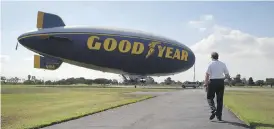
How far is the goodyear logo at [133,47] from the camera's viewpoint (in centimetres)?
4450

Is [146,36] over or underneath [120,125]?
over

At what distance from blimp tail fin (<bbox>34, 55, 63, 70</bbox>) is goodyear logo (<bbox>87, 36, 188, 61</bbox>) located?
5748 millimetres

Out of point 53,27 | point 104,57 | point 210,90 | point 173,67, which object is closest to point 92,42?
point 104,57

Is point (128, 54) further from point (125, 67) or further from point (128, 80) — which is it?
point (128, 80)

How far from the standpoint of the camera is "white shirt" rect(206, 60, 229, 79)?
1106 cm

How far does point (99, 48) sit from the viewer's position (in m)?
44.9

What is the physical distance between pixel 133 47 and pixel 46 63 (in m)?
11.6

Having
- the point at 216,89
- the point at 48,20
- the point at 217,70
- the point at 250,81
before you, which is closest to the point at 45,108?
the point at 216,89

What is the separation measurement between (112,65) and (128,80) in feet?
37.9

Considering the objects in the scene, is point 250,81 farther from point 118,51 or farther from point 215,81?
point 215,81

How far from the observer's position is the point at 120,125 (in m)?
9.55

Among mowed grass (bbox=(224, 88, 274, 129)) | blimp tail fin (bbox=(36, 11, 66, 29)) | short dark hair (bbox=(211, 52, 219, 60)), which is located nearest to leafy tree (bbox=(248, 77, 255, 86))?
blimp tail fin (bbox=(36, 11, 66, 29))

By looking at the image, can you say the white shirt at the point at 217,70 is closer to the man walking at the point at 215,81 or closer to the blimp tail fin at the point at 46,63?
the man walking at the point at 215,81

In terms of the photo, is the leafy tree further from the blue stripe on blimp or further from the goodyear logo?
the goodyear logo
